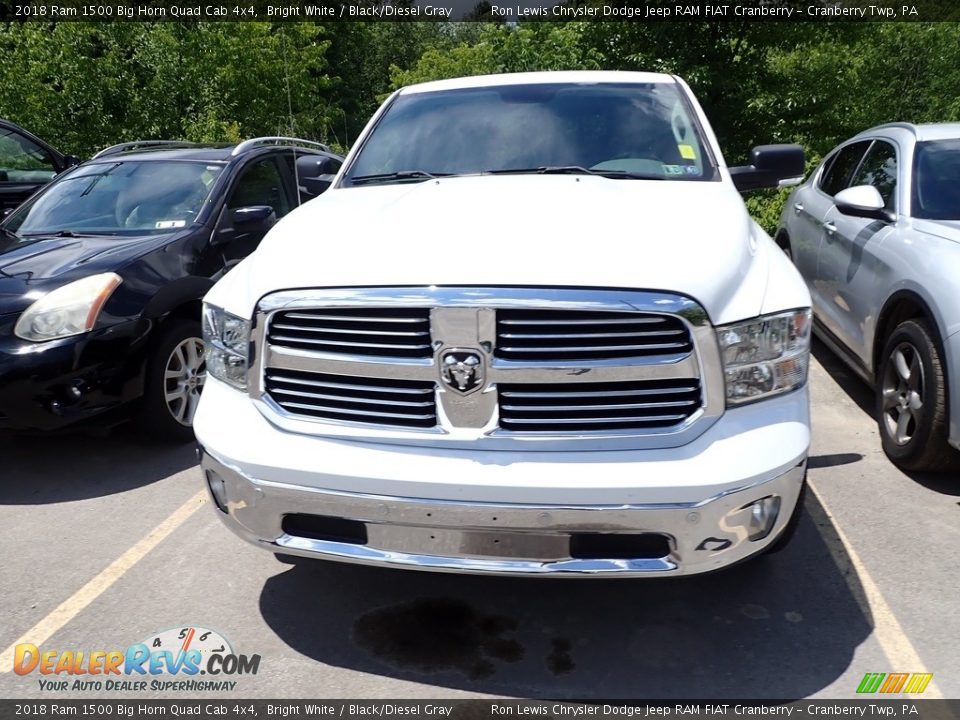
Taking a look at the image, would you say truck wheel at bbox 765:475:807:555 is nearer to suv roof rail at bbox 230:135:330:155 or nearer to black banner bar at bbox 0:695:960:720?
black banner bar at bbox 0:695:960:720

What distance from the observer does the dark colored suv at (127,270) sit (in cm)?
425

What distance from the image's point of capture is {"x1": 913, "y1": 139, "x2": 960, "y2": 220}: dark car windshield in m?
4.59

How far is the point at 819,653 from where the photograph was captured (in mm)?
2893

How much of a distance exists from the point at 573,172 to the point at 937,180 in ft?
7.56

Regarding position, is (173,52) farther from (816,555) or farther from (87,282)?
(816,555)

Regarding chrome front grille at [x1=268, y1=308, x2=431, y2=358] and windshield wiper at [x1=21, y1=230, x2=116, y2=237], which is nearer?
chrome front grille at [x1=268, y1=308, x2=431, y2=358]

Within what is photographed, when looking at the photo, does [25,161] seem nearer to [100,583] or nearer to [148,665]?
[100,583]

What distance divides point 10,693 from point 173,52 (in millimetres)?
13277

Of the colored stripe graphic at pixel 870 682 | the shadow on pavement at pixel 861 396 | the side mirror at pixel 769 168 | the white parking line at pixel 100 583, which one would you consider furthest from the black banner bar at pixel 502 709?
the side mirror at pixel 769 168

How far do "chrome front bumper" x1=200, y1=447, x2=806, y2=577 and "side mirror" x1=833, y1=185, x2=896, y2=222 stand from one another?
262 centimetres

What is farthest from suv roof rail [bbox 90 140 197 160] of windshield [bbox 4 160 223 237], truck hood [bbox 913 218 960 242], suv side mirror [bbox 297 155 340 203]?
truck hood [bbox 913 218 960 242]

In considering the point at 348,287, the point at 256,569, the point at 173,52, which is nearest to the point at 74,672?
the point at 256,569

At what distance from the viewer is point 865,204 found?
4.72 meters

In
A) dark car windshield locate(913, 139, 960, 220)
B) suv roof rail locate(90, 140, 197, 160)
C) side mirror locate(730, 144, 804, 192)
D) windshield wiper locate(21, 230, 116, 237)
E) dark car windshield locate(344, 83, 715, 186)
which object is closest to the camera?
dark car windshield locate(344, 83, 715, 186)
